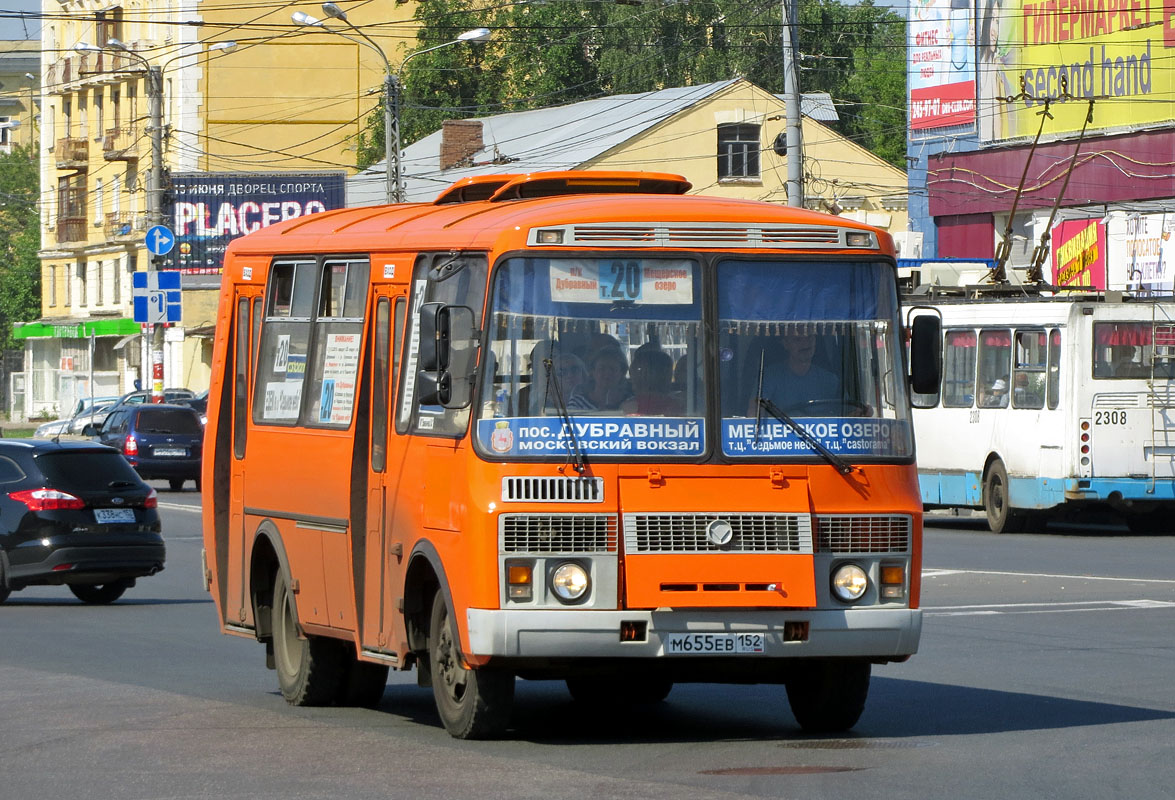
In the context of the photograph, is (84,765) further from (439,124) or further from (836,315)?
(439,124)

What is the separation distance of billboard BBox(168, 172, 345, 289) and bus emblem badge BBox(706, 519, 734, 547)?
167ft

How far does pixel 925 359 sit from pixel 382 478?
2654 millimetres

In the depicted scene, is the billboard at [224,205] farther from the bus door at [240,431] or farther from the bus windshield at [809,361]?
the bus windshield at [809,361]

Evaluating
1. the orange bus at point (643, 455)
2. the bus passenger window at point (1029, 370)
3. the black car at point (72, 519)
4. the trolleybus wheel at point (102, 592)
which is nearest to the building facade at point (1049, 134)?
the bus passenger window at point (1029, 370)

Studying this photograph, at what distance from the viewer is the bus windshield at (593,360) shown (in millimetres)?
9688

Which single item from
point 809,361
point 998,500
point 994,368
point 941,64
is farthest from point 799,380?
point 941,64

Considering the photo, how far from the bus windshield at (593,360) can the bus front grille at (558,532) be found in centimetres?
29

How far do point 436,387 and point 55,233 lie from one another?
7996 centimetres

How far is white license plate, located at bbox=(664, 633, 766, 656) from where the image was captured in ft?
31.3

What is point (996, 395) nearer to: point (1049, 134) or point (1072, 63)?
point (1072, 63)

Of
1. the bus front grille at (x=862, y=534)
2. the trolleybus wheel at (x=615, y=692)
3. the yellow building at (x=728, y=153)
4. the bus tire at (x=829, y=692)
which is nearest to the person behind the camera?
the bus front grille at (x=862, y=534)

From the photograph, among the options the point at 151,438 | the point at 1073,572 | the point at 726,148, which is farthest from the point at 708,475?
the point at 726,148

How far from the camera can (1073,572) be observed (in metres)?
21.4

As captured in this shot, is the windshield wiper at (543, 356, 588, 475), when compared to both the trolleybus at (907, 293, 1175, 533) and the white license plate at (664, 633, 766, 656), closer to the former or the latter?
the white license plate at (664, 633, 766, 656)
